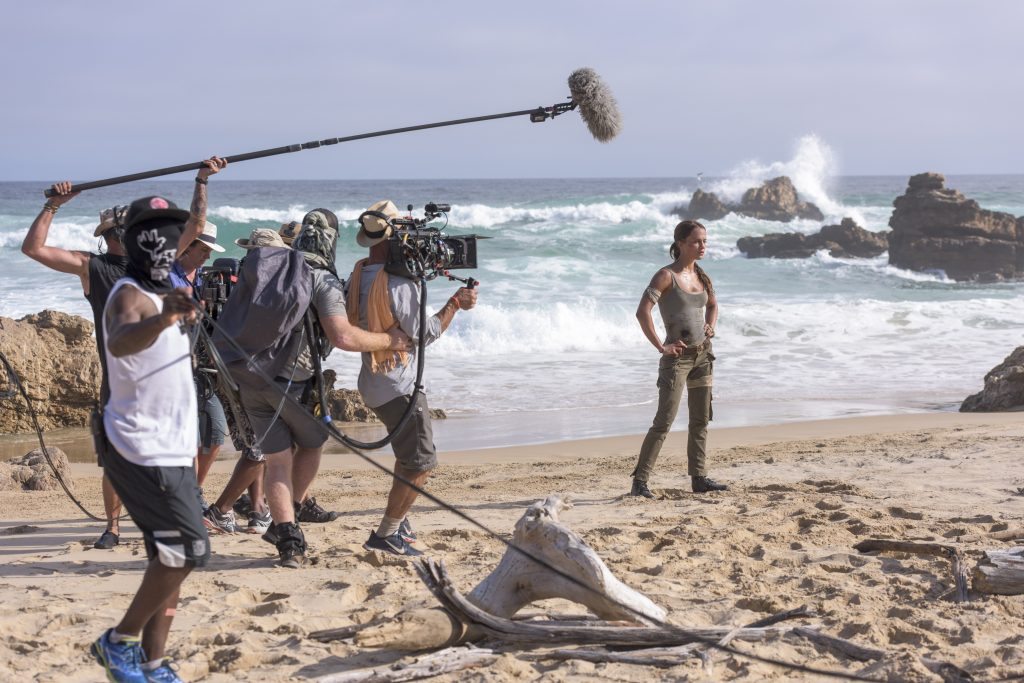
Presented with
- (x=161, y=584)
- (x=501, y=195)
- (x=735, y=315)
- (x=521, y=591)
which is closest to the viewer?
(x=161, y=584)

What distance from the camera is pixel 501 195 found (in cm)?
7206

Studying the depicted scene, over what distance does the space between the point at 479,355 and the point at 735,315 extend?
5.32 m

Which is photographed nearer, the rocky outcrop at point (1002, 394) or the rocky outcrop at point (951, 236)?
the rocky outcrop at point (1002, 394)

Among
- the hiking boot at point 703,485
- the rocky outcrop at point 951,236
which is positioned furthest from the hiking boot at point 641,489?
the rocky outcrop at point 951,236

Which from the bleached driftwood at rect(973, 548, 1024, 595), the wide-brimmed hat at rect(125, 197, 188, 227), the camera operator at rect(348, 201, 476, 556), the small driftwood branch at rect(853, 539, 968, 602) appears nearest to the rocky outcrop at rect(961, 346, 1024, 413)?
the small driftwood branch at rect(853, 539, 968, 602)

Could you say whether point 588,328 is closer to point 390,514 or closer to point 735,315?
point 735,315

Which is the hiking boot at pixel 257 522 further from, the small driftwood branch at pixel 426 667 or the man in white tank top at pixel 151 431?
the man in white tank top at pixel 151 431

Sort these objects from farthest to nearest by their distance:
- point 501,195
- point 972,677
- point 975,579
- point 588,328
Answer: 1. point 501,195
2. point 588,328
3. point 975,579
4. point 972,677

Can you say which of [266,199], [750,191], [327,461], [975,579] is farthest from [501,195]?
[975,579]

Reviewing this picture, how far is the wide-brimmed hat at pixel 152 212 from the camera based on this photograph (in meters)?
3.46

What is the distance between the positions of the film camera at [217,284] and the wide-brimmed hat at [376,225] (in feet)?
2.75

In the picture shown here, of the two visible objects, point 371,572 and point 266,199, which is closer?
point 371,572

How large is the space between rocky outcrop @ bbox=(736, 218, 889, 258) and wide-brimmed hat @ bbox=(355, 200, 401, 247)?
31.1 m

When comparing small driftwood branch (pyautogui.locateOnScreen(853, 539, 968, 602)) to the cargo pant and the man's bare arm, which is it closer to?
the cargo pant
